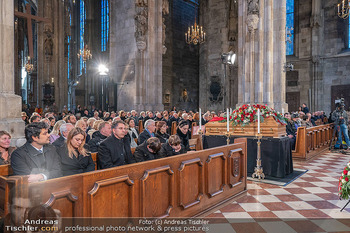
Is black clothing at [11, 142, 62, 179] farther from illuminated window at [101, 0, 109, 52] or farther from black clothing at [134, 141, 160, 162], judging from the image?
illuminated window at [101, 0, 109, 52]

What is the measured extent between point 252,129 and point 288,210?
2.78 m

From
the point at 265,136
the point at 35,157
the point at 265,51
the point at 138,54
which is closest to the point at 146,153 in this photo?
the point at 35,157

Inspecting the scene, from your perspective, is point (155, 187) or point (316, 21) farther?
point (316, 21)

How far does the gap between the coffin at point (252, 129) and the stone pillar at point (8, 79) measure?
4865 mm

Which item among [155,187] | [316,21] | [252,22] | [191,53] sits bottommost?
[155,187]

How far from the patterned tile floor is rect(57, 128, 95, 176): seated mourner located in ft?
6.58

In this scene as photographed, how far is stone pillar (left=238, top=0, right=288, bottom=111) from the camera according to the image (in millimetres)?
12844

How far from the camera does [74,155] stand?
3.61 metres

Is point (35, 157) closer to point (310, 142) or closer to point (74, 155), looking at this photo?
point (74, 155)

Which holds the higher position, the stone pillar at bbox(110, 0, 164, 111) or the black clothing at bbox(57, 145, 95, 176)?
the stone pillar at bbox(110, 0, 164, 111)

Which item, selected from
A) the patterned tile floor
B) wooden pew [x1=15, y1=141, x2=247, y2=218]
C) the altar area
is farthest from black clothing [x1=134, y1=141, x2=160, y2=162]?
the altar area

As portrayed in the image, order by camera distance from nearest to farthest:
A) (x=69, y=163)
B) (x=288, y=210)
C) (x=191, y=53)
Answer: (x=69, y=163) < (x=288, y=210) < (x=191, y=53)

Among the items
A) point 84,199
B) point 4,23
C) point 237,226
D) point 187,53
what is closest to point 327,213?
point 237,226

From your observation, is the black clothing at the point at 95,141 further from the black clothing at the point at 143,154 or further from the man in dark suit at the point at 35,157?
the man in dark suit at the point at 35,157
